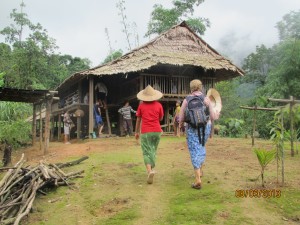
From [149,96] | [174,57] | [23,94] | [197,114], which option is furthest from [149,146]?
[174,57]

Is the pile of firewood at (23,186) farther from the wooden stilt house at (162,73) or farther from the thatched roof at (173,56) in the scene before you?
the wooden stilt house at (162,73)

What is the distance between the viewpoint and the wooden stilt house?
53.8ft

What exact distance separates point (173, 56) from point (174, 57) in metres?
0.17

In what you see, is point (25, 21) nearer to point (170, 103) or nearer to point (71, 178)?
point (170, 103)

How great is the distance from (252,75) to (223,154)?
86.5 ft

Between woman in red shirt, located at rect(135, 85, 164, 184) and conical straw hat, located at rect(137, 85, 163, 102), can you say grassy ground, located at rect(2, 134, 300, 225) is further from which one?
conical straw hat, located at rect(137, 85, 163, 102)
